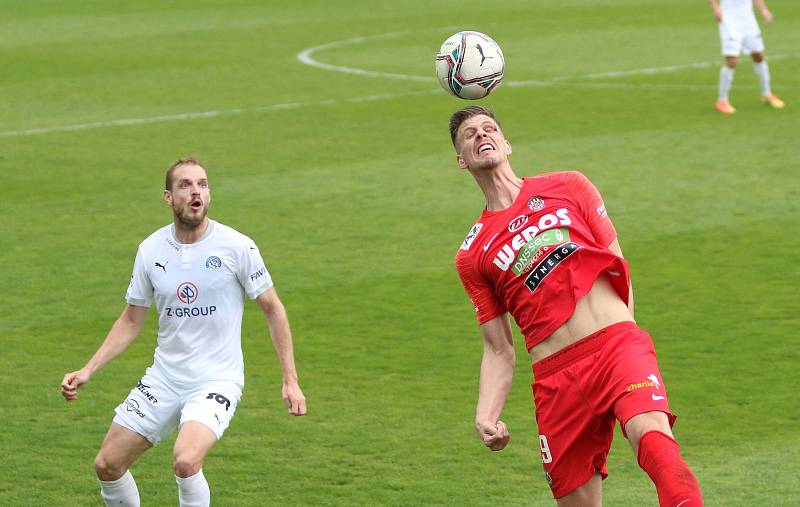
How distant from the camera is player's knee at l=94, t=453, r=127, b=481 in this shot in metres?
7.39

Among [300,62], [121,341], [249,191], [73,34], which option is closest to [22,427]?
[121,341]

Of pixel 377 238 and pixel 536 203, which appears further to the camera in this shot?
pixel 377 238

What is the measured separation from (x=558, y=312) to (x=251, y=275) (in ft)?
5.82

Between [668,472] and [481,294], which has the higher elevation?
[481,294]

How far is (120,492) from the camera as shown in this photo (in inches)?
296

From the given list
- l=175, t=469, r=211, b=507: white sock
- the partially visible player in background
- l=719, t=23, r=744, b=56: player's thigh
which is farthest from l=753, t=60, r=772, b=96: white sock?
l=175, t=469, r=211, b=507: white sock

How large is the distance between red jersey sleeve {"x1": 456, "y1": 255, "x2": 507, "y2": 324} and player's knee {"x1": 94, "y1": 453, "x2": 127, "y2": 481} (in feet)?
6.64

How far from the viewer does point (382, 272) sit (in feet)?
42.4

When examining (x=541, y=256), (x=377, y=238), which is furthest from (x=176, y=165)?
(x=377, y=238)

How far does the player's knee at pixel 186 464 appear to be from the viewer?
708 centimetres

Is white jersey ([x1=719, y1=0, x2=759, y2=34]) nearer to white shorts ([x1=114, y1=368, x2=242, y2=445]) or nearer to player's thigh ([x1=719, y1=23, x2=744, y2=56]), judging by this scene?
player's thigh ([x1=719, y1=23, x2=744, y2=56])

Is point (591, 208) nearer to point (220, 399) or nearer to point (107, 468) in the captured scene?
point (220, 399)

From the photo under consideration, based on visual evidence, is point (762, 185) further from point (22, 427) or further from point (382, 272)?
point (22, 427)

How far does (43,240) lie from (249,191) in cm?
273
